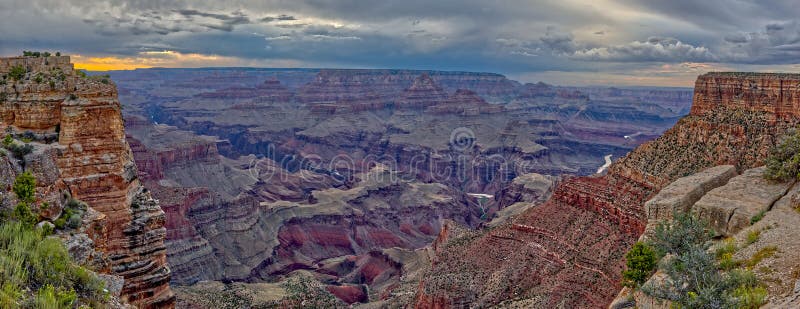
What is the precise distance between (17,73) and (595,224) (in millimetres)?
43009

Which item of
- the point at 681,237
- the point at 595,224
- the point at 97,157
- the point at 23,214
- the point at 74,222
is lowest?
the point at 595,224

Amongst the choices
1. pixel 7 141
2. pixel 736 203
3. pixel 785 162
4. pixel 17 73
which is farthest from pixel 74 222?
pixel 785 162

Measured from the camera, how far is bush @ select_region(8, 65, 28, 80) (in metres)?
26.7

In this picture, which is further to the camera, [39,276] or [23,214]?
[23,214]

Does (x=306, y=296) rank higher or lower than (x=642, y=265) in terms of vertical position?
lower

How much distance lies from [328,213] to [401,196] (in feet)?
80.2

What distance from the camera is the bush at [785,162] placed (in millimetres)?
32344

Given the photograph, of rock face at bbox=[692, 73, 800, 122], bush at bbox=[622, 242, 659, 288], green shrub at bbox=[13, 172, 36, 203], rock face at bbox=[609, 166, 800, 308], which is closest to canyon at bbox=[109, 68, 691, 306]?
rock face at bbox=[609, 166, 800, 308]

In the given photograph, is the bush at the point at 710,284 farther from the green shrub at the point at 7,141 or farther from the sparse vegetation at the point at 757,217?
the green shrub at the point at 7,141

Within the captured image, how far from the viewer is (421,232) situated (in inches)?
4471

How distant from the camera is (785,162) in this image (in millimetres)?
32781

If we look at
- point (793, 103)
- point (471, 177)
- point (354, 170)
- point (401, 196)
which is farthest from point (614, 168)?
point (354, 170)

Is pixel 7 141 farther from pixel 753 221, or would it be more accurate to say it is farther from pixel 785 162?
pixel 785 162

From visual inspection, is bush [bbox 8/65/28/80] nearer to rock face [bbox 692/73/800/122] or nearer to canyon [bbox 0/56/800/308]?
canyon [bbox 0/56/800/308]
